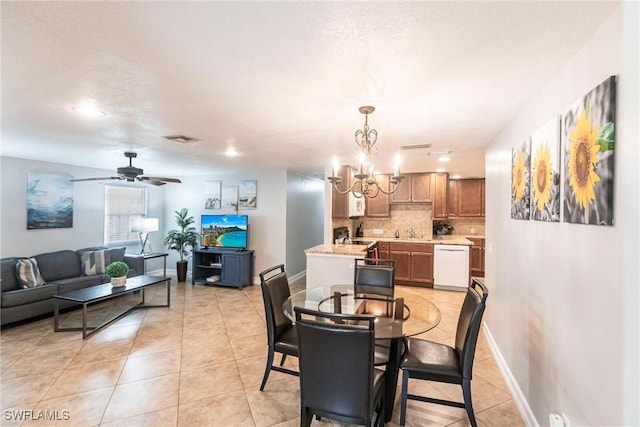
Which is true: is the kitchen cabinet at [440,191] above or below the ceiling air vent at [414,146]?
below

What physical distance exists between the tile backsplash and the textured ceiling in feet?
11.5

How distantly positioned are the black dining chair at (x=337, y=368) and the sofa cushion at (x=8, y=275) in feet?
14.5

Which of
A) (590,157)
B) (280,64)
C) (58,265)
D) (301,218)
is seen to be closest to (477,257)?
(301,218)

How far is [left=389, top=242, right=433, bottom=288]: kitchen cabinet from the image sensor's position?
5.68 metres

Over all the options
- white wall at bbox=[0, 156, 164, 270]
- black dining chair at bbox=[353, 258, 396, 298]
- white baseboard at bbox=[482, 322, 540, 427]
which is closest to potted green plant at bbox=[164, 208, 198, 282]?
white wall at bbox=[0, 156, 164, 270]

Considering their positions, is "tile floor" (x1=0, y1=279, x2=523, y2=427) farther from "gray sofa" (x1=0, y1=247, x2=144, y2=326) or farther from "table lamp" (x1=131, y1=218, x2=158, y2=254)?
"table lamp" (x1=131, y1=218, x2=158, y2=254)

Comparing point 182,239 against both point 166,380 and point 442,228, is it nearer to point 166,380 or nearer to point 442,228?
point 166,380

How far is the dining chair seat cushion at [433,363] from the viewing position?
77.0 inches

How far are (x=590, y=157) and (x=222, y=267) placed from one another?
5.62 meters

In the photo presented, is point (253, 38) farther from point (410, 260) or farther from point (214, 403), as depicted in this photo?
point (410, 260)

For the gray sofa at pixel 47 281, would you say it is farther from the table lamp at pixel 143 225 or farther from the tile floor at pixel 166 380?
the table lamp at pixel 143 225

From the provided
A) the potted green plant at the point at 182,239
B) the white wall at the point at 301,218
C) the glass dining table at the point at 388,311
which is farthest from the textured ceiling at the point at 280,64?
the potted green plant at the point at 182,239

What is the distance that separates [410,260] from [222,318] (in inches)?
142

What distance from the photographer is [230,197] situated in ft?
20.6
